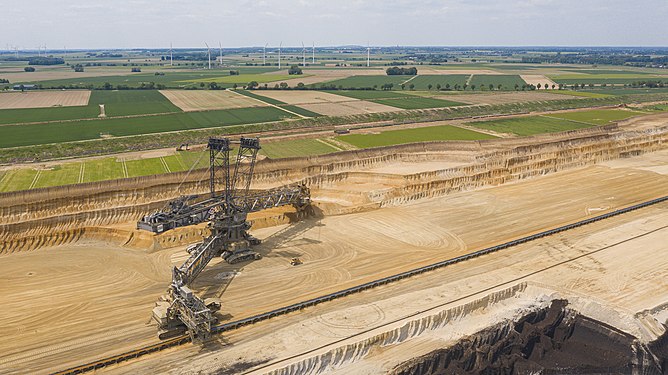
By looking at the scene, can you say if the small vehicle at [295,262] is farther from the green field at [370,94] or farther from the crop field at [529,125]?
the green field at [370,94]

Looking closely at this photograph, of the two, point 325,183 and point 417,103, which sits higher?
point 417,103

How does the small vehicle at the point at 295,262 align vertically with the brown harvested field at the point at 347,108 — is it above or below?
below

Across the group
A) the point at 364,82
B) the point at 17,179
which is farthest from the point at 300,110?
the point at 364,82

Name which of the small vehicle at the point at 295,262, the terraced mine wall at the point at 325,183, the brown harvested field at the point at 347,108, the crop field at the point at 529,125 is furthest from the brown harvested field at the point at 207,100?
the small vehicle at the point at 295,262

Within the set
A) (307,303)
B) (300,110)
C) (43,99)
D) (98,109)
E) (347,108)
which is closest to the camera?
(307,303)

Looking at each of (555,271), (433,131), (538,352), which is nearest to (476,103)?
(433,131)

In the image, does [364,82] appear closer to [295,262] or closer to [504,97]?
[504,97]

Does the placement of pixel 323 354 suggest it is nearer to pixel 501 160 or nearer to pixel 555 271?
pixel 555 271
